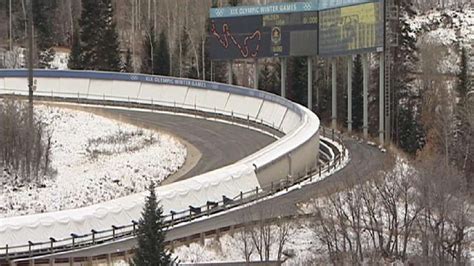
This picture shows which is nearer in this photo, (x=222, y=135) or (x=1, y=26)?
(x=222, y=135)

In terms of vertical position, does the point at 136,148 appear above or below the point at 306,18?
below

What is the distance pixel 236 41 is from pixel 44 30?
3446 centimetres

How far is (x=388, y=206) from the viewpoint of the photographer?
90.7 feet

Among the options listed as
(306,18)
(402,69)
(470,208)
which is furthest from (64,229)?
(402,69)

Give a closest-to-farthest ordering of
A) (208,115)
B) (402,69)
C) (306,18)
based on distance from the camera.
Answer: (306,18), (208,115), (402,69)

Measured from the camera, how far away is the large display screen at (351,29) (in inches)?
1874

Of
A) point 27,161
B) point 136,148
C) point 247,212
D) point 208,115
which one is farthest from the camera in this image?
point 208,115

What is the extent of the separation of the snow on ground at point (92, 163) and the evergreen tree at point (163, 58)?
75.0 ft

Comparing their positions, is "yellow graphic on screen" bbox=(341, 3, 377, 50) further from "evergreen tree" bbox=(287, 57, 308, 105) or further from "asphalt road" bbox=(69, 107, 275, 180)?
"evergreen tree" bbox=(287, 57, 308, 105)

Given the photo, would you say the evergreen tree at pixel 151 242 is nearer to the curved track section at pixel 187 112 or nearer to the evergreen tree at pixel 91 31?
the curved track section at pixel 187 112

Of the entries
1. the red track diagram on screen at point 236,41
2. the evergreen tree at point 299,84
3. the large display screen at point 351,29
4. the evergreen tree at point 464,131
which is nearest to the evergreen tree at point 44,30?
the evergreen tree at point 299,84

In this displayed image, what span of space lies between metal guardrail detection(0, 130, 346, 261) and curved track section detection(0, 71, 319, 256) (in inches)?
2.1

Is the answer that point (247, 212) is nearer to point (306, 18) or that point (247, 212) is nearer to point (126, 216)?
point (126, 216)

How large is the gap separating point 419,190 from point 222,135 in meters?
23.5
